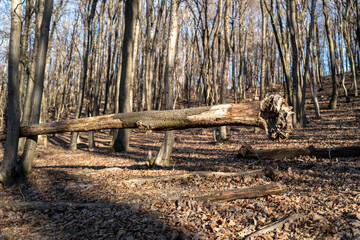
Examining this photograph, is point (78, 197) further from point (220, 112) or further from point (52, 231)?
point (220, 112)

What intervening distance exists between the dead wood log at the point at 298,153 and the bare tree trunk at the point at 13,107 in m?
6.08

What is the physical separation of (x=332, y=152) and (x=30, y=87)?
9564 mm

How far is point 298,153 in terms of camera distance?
6.38 metres

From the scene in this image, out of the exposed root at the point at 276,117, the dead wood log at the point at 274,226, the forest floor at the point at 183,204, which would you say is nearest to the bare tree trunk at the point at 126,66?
the forest floor at the point at 183,204

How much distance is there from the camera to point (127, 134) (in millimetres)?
9977

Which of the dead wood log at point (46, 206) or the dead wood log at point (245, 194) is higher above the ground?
the dead wood log at point (245, 194)

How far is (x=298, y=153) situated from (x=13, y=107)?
293 inches

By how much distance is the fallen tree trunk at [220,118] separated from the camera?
3418mm

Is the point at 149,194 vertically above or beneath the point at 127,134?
beneath

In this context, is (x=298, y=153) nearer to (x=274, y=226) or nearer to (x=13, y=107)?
(x=274, y=226)

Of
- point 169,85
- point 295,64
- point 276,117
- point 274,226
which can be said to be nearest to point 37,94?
point 169,85

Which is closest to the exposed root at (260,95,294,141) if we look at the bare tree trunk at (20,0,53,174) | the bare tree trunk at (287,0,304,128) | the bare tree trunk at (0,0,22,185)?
the bare tree trunk at (0,0,22,185)

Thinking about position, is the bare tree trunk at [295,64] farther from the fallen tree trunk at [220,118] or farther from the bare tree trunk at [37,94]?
the bare tree trunk at [37,94]

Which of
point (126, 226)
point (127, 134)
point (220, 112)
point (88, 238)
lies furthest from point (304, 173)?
point (127, 134)
